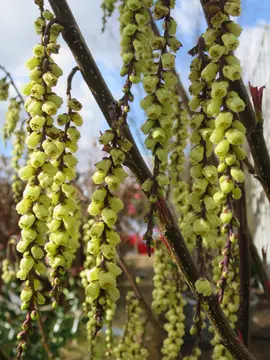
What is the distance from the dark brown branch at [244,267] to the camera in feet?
4.88

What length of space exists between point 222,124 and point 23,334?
19.9 inches

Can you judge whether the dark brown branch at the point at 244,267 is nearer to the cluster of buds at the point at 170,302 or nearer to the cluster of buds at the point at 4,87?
the cluster of buds at the point at 170,302

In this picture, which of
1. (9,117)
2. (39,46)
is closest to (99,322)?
(39,46)

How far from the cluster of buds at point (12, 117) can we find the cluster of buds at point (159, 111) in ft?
4.49

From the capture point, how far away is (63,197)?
3.04 ft

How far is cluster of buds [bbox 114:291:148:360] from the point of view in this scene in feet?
6.76

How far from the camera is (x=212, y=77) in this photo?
2.70 feet

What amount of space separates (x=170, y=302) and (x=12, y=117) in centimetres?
102


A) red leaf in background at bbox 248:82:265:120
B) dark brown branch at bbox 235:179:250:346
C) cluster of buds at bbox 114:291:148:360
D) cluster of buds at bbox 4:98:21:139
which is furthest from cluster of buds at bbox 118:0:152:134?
cluster of buds at bbox 114:291:148:360

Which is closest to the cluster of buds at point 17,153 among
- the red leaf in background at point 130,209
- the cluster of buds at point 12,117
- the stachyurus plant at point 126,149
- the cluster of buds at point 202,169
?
the cluster of buds at point 12,117

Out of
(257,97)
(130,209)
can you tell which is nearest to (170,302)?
(257,97)

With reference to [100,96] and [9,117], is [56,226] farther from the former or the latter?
[9,117]

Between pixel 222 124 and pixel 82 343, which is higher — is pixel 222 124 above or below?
below

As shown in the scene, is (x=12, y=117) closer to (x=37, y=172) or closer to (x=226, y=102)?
(x=37, y=172)
